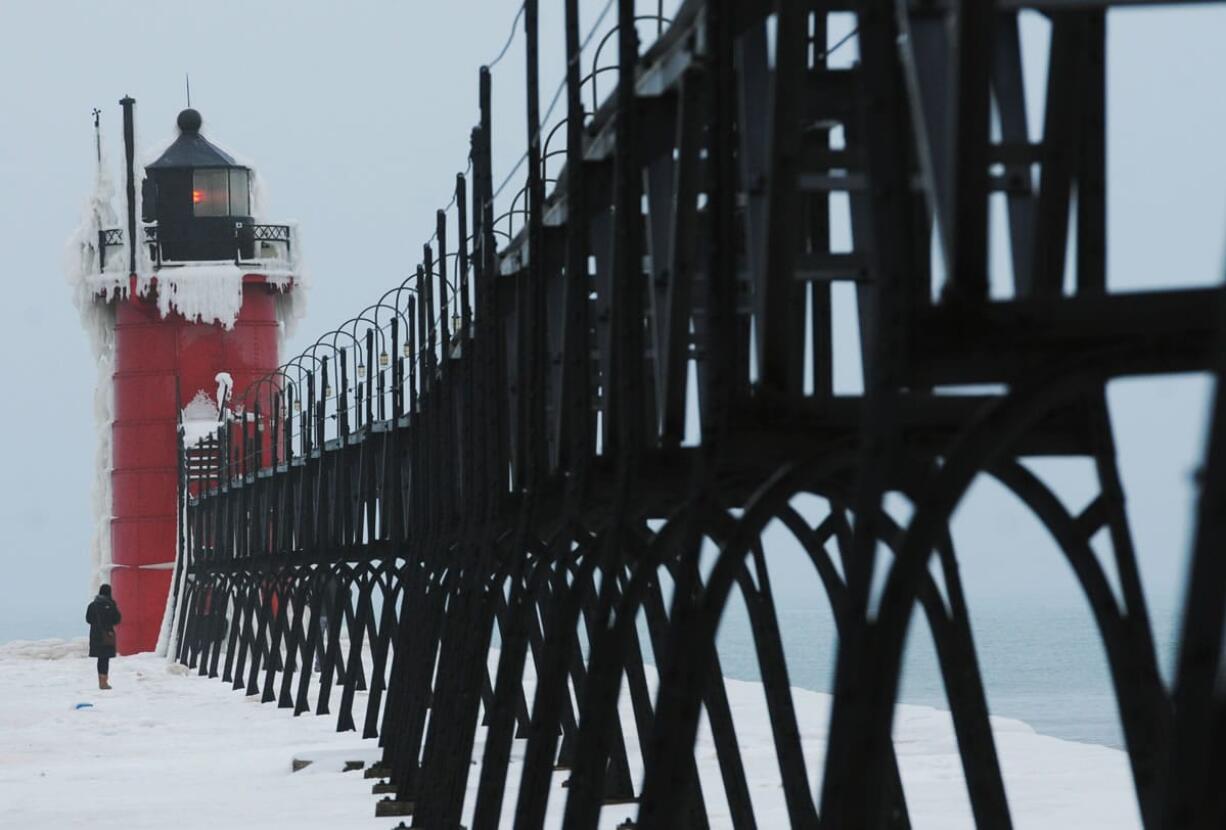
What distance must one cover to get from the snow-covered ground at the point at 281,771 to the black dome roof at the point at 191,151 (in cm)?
2095

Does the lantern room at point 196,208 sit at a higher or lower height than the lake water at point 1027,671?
higher

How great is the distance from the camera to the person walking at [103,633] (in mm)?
34156

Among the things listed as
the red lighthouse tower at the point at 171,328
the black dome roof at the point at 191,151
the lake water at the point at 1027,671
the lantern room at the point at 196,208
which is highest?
the black dome roof at the point at 191,151

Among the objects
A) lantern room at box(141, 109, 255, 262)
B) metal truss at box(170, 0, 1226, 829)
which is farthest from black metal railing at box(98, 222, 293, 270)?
metal truss at box(170, 0, 1226, 829)

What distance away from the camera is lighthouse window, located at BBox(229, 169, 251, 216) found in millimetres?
49594

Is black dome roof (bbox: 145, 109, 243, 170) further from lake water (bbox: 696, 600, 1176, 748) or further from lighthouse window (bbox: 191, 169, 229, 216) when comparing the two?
lake water (bbox: 696, 600, 1176, 748)

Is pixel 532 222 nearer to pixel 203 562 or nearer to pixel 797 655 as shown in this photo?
pixel 203 562

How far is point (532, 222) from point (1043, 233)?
17.7 ft

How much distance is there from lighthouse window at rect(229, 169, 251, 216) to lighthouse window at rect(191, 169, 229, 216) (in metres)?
0.11

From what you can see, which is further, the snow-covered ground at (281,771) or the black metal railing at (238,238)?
the black metal railing at (238,238)

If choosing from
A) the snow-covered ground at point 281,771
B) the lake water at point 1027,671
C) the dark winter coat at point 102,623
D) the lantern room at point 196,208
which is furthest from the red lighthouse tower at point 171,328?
the snow-covered ground at point 281,771

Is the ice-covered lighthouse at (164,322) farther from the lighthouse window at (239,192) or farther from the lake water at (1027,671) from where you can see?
the lake water at (1027,671)

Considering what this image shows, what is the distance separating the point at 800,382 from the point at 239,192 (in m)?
43.4

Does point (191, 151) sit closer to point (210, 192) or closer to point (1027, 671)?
point (210, 192)
